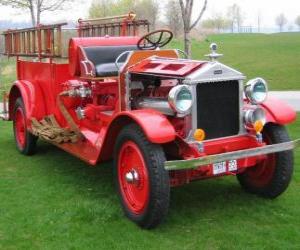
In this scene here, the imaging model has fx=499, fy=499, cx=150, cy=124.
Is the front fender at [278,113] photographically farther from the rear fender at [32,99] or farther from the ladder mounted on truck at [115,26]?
the rear fender at [32,99]

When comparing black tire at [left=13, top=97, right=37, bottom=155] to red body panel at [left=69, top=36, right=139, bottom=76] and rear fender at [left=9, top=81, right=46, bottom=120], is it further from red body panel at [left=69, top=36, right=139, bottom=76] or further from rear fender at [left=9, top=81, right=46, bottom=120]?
red body panel at [left=69, top=36, right=139, bottom=76]

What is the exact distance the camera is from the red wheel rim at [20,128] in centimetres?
759

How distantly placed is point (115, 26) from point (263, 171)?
11.4 feet

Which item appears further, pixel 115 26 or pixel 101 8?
pixel 101 8

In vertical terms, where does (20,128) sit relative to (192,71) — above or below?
below

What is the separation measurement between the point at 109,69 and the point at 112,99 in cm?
36

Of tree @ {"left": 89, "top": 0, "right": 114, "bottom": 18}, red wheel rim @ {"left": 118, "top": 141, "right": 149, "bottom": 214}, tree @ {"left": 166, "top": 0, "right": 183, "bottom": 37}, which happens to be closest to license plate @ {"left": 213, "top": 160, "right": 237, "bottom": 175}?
red wheel rim @ {"left": 118, "top": 141, "right": 149, "bottom": 214}

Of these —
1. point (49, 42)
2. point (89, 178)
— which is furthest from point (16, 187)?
point (49, 42)

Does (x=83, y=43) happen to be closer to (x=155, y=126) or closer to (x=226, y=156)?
(x=155, y=126)

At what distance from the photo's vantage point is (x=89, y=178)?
6.26 m

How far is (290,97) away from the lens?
13.3 metres

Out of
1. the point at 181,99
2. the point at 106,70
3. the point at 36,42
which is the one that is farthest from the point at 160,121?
the point at 36,42

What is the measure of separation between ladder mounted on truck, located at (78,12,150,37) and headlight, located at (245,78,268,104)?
2749 mm

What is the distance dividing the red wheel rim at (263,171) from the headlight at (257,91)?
1.43 feet
